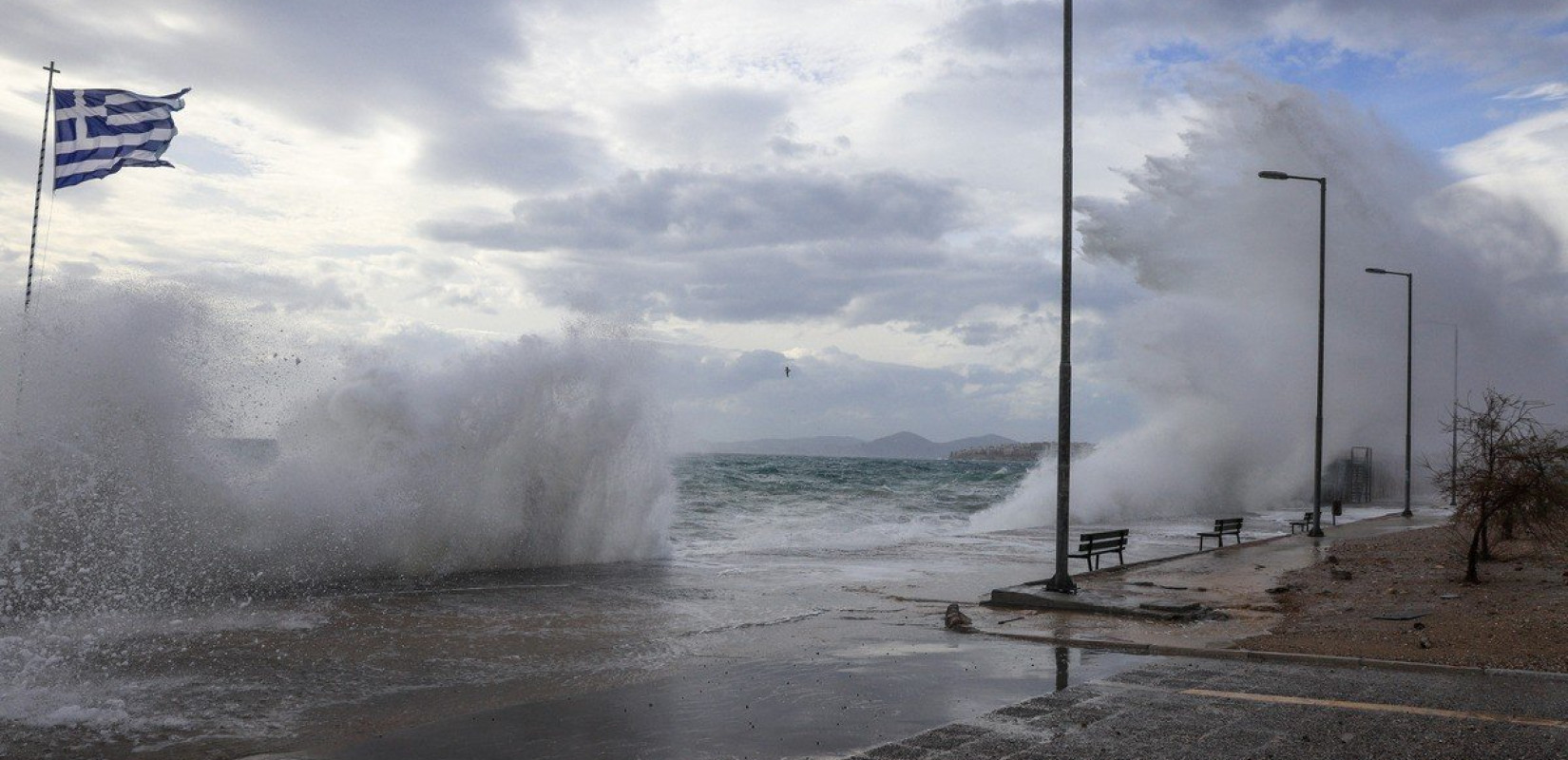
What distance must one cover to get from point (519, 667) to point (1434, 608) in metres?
10.5

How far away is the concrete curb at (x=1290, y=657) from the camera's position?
9297 mm

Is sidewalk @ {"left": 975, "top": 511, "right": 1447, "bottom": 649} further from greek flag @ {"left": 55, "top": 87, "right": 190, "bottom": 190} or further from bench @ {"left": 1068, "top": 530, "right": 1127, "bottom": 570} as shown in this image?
greek flag @ {"left": 55, "top": 87, "right": 190, "bottom": 190}

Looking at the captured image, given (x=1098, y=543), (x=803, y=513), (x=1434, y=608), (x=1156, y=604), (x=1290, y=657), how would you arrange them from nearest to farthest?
1. (x=1290, y=657)
2. (x=1156, y=604)
3. (x=1434, y=608)
4. (x=1098, y=543)
5. (x=803, y=513)

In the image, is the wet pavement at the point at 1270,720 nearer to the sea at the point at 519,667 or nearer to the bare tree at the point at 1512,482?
the sea at the point at 519,667

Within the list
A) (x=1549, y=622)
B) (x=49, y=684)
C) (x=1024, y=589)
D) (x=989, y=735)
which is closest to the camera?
(x=989, y=735)

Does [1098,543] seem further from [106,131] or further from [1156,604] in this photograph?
[106,131]

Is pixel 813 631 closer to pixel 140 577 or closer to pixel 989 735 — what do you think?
pixel 989 735

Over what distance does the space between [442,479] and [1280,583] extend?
13.9 metres

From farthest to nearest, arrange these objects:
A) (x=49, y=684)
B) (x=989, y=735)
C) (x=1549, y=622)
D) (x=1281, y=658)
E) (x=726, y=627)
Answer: (x=726, y=627) → (x=1549, y=622) → (x=1281, y=658) → (x=49, y=684) → (x=989, y=735)

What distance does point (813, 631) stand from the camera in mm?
12180

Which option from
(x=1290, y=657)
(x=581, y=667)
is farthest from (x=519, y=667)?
(x=1290, y=657)

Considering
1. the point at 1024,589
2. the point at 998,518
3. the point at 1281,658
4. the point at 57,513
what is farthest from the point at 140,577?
the point at 998,518

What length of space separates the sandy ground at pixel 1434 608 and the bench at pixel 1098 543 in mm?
2909

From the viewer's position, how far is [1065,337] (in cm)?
1430
